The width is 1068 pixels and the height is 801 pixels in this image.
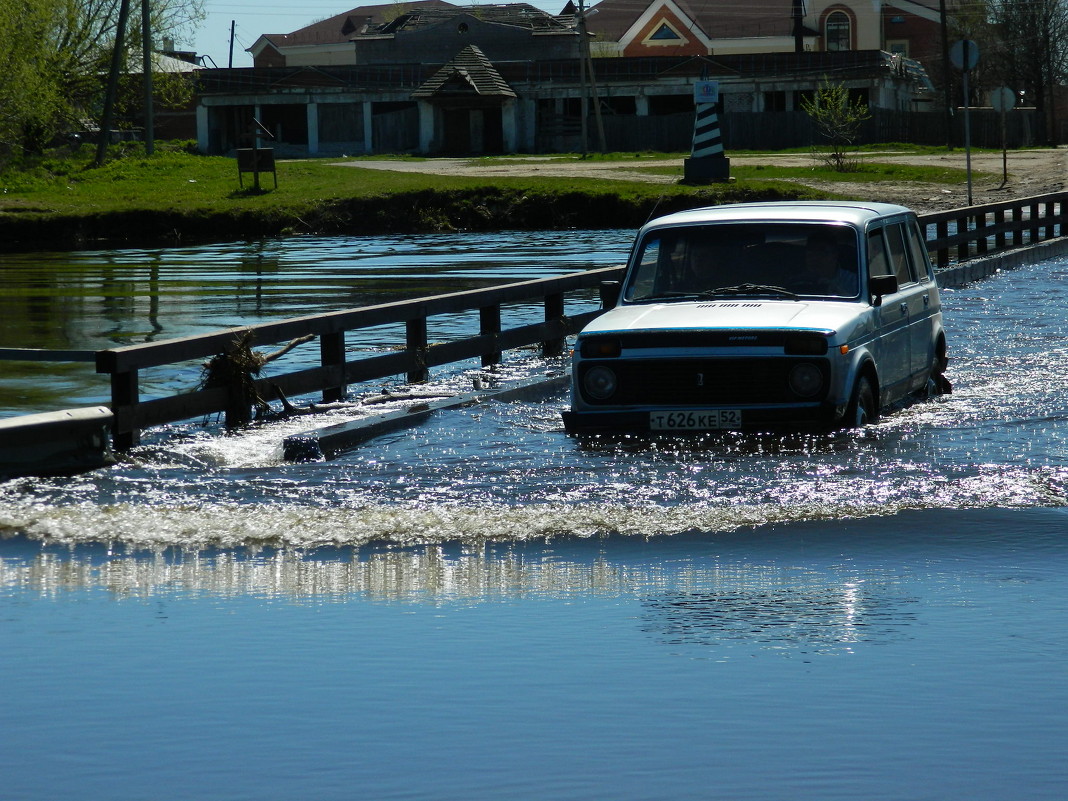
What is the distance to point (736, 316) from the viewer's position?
417 inches

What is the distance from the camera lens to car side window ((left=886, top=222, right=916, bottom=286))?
12133mm

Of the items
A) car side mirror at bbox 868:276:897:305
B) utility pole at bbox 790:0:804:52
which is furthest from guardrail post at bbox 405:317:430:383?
utility pole at bbox 790:0:804:52

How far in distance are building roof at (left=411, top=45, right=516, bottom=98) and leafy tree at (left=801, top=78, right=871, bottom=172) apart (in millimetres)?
15713

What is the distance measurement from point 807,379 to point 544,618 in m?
4.13

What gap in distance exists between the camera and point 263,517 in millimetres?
8898

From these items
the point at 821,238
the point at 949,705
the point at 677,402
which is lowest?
the point at 949,705

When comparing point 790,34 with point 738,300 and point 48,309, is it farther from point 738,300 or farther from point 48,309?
point 738,300

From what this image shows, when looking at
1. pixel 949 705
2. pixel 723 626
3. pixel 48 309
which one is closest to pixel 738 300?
pixel 723 626

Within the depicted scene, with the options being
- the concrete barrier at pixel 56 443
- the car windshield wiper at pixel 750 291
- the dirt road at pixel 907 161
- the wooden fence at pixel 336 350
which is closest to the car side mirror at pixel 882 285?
the car windshield wiper at pixel 750 291

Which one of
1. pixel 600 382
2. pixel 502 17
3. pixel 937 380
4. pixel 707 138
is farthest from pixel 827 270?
pixel 502 17

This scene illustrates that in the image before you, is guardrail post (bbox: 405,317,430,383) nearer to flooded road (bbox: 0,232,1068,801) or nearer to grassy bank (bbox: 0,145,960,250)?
flooded road (bbox: 0,232,1068,801)

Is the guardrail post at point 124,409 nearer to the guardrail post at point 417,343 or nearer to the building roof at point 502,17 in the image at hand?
the guardrail post at point 417,343

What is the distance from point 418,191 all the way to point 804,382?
131 feet

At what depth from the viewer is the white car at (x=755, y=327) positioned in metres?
10.3
